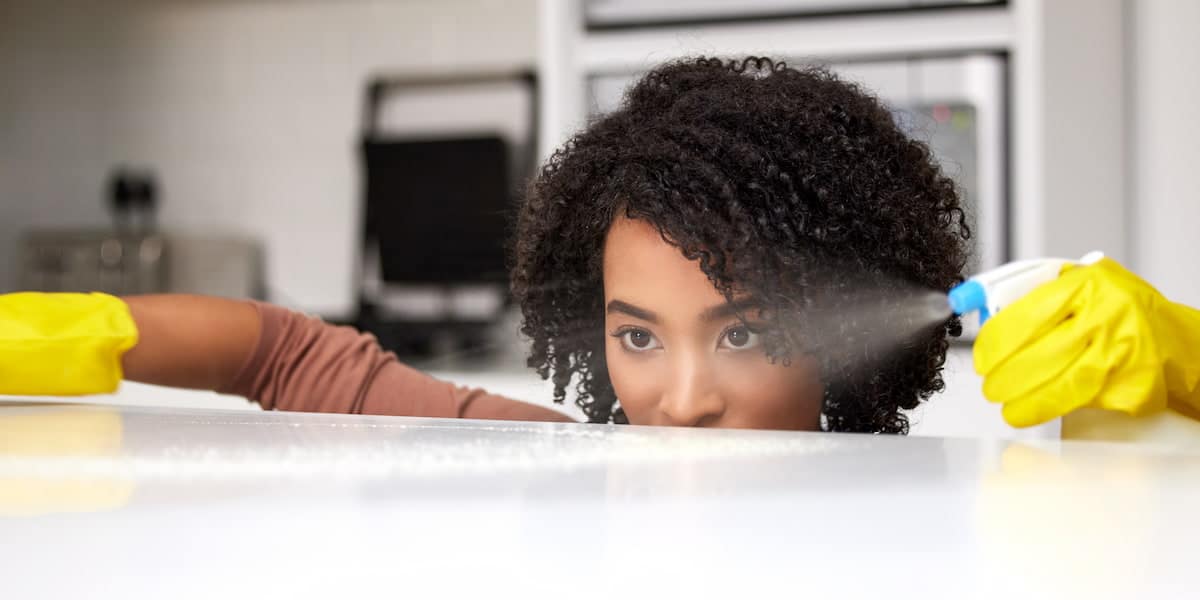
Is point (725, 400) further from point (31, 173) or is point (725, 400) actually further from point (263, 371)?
point (31, 173)

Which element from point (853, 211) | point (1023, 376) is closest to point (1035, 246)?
point (853, 211)

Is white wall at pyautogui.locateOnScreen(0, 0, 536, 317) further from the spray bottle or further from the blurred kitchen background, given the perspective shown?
the spray bottle

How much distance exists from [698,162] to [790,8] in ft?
3.01

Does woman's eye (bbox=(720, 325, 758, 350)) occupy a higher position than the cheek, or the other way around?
woman's eye (bbox=(720, 325, 758, 350))

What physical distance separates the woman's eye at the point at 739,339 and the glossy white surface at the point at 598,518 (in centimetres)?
18

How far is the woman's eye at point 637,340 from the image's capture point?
59 centimetres

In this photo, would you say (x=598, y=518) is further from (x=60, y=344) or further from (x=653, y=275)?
(x=60, y=344)

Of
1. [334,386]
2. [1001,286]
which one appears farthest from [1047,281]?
[334,386]

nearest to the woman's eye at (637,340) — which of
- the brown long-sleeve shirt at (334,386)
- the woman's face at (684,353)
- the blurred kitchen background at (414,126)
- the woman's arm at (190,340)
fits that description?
the woman's face at (684,353)

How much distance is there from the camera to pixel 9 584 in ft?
0.79

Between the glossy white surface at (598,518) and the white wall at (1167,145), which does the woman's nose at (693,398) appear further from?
the white wall at (1167,145)

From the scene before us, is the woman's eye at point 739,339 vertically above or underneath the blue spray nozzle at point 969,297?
underneath

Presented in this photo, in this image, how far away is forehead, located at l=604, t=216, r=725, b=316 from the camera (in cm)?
55

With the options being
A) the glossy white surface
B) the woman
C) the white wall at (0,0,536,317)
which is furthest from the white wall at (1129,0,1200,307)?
the white wall at (0,0,536,317)
